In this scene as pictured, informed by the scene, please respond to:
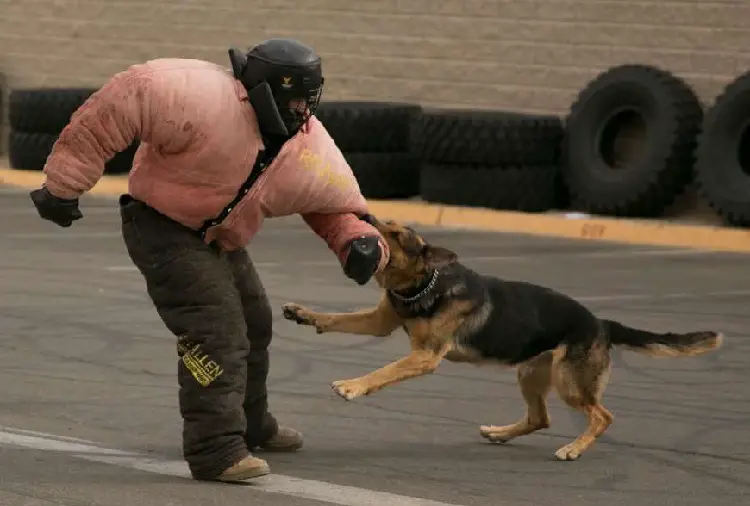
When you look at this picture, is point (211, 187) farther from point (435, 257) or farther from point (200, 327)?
point (435, 257)

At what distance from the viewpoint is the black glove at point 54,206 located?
245 inches

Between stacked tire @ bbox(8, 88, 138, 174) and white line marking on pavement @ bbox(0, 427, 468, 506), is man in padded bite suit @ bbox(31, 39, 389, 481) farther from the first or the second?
stacked tire @ bbox(8, 88, 138, 174)

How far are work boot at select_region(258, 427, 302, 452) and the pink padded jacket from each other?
92 cm

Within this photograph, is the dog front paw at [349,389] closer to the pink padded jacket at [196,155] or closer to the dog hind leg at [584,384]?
the pink padded jacket at [196,155]

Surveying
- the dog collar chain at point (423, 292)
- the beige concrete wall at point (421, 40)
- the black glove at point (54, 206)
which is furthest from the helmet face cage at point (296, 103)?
the beige concrete wall at point (421, 40)

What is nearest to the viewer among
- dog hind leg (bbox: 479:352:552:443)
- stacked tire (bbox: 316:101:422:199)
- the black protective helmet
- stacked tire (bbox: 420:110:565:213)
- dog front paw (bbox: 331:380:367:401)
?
the black protective helmet

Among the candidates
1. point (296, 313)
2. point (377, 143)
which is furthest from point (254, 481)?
point (377, 143)

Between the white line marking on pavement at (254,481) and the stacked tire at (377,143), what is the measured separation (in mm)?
9832

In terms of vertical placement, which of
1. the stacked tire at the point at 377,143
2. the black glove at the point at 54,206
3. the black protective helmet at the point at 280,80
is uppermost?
the black protective helmet at the point at 280,80

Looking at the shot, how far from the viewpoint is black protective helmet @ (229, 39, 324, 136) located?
20.6 feet

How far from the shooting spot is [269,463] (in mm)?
6887

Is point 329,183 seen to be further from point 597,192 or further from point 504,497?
point 597,192

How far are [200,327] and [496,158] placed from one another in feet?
32.6

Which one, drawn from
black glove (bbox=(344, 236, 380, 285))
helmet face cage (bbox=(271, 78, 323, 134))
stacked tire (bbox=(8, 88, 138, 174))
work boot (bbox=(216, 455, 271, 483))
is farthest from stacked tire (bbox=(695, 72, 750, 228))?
work boot (bbox=(216, 455, 271, 483))
